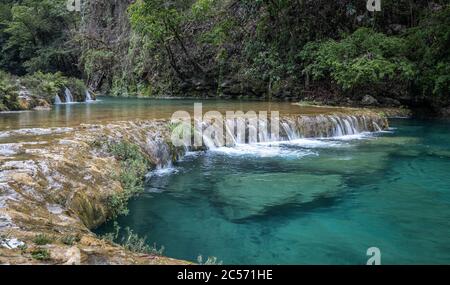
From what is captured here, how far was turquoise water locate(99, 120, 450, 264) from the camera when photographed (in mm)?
5684

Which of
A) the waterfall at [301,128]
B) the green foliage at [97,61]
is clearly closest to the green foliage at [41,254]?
the waterfall at [301,128]

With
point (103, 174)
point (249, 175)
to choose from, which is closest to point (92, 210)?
point (103, 174)

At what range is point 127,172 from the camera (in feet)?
25.5

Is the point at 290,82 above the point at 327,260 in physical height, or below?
above

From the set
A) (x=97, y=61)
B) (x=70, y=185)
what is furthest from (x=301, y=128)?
(x=97, y=61)

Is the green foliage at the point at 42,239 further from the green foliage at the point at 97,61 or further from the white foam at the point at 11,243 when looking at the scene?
the green foliage at the point at 97,61

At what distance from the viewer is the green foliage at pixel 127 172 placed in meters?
6.67

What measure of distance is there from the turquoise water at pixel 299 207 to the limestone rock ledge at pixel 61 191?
764mm

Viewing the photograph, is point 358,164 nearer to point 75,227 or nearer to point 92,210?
point 92,210

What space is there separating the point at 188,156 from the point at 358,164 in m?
4.32

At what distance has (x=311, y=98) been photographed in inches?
906

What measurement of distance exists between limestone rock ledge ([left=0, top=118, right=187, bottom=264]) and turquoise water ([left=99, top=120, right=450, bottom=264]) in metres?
0.76

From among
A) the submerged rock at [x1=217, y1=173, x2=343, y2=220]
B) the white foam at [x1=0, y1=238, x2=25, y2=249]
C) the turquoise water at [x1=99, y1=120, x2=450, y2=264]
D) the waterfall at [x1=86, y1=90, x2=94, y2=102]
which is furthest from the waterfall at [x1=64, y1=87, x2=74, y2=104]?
the white foam at [x1=0, y1=238, x2=25, y2=249]

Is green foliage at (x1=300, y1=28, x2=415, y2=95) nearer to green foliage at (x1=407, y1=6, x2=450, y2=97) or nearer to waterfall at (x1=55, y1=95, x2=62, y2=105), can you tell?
green foliage at (x1=407, y1=6, x2=450, y2=97)
